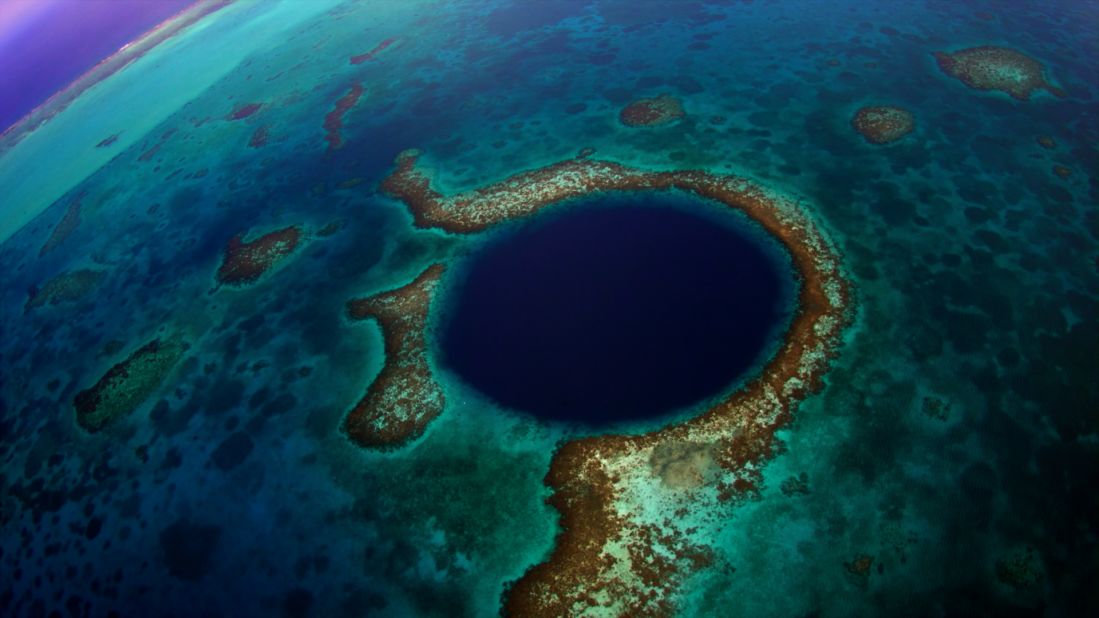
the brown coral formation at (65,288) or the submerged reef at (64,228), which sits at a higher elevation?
the submerged reef at (64,228)

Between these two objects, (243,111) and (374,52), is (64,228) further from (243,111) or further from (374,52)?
(374,52)

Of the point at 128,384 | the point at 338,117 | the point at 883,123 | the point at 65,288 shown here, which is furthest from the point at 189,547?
the point at 883,123

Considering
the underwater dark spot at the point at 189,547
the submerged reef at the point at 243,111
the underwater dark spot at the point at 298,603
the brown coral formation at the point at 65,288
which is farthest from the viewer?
the submerged reef at the point at 243,111

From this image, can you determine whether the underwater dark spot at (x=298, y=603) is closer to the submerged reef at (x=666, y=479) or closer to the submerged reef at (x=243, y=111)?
the submerged reef at (x=666, y=479)

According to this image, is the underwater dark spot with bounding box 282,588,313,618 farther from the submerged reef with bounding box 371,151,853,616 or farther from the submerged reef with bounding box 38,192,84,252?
the submerged reef with bounding box 38,192,84,252

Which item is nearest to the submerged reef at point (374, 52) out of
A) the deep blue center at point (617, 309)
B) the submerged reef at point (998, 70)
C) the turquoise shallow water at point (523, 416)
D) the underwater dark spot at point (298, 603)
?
the turquoise shallow water at point (523, 416)

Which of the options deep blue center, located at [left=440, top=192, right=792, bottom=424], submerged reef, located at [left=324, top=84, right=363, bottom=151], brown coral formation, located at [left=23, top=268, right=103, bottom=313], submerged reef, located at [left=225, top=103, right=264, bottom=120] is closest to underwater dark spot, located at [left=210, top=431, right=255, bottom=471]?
deep blue center, located at [left=440, top=192, right=792, bottom=424]

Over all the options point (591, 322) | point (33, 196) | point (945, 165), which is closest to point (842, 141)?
point (945, 165)

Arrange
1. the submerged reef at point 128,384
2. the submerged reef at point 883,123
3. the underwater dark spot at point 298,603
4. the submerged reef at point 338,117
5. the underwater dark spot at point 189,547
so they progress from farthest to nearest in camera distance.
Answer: the submerged reef at point 338,117
the submerged reef at point 883,123
the submerged reef at point 128,384
the underwater dark spot at point 189,547
the underwater dark spot at point 298,603
